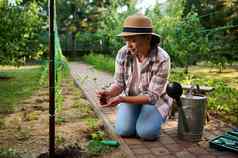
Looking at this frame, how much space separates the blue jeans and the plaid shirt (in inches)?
3.6

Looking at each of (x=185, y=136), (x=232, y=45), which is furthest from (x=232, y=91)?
(x=232, y=45)

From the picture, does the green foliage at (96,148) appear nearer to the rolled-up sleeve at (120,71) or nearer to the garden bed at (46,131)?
the garden bed at (46,131)

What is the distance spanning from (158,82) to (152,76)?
0.13 m

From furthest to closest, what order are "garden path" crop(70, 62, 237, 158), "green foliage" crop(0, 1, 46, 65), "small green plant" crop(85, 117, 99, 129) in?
"green foliage" crop(0, 1, 46, 65) → "small green plant" crop(85, 117, 99, 129) → "garden path" crop(70, 62, 237, 158)

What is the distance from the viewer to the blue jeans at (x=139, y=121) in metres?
3.56

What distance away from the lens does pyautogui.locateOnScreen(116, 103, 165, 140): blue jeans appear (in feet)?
11.7

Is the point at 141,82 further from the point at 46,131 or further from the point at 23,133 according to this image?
the point at 23,133

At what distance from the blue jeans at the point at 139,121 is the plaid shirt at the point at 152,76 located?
0.30 ft

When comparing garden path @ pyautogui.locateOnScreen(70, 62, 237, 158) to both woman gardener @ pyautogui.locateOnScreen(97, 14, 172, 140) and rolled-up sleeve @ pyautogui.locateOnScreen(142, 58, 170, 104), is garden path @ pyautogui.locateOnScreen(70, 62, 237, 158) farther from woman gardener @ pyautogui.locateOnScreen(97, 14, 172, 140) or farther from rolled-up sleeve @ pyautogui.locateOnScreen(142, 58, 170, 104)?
rolled-up sleeve @ pyautogui.locateOnScreen(142, 58, 170, 104)

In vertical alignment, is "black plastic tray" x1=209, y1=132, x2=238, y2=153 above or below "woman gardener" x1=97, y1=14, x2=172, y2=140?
below

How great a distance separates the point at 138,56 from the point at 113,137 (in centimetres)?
85

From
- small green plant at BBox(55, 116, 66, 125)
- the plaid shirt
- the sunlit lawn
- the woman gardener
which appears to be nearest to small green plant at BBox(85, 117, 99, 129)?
A: small green plant at BBox(55, 116, 66, 125)

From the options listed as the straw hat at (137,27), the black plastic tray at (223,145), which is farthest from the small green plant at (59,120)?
the black plastic tray at (223,145)

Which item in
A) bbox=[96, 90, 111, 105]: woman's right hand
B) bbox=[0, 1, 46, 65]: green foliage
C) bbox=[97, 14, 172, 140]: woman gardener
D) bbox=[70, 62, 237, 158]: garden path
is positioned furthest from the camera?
bbox=[0, 1, 46, 65]: green foliage
